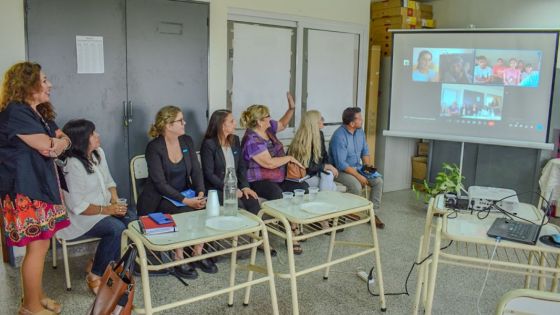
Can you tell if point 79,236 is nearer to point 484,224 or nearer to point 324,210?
point 324,210

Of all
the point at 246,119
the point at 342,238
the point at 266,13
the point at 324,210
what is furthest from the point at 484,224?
the point at 266,13

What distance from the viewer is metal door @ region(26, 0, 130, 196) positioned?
329cm

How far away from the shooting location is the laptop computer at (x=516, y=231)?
2117 mm

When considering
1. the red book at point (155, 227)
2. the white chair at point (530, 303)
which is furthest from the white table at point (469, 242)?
the red book at point (155, 227)

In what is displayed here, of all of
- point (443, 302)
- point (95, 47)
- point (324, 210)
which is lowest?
point (443, 302)

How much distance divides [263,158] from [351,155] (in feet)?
3.63

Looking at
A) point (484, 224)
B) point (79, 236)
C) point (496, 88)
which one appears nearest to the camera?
point (484, 224)

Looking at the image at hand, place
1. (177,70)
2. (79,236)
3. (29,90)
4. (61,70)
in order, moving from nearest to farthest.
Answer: (29,90), (79,236), (61,70), (177,70)

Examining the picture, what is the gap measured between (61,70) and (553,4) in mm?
4895

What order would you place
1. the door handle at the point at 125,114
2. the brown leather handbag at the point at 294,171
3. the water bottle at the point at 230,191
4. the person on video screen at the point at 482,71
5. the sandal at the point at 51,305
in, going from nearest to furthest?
1. the water bottle at the point at 230,191
2. the sandal at the point at 51,305
3. the door handle at the point at 125,114
4. the brown leather handbag at the point at 294,171
5. the person on video screen at the point at 482,71

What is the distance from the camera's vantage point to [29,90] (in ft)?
8.29

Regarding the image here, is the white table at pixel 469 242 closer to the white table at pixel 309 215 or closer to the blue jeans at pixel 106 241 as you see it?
the white table at pixel 309 215

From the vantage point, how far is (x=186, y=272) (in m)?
3.27

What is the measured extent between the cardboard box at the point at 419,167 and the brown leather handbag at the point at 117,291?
15.1 feet
